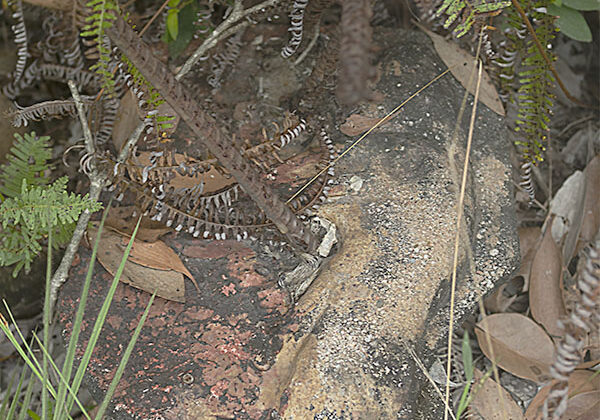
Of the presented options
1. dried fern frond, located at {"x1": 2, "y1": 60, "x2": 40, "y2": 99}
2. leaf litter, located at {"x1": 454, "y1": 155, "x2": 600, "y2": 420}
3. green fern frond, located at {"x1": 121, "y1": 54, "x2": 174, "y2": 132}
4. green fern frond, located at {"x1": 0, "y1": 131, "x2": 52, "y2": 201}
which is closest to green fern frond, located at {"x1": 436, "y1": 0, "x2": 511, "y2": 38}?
green fern frond, located at {"x1": 121, "y1": 54, "x2": 174, "y2": 132}

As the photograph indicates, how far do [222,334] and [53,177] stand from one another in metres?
1.37

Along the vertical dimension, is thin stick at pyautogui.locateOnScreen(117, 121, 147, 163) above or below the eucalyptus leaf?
below

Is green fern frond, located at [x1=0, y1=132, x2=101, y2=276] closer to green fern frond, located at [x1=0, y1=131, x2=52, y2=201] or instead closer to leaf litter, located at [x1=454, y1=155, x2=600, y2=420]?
green fern frond, located at [x1=0, y1=131, x2=52, y2=201]

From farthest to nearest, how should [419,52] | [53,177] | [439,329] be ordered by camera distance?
[53,177]
[419,52]
[439,329]

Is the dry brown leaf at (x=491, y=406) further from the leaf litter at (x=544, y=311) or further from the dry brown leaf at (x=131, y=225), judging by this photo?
the dry brown leaf at (x=131, y=225)

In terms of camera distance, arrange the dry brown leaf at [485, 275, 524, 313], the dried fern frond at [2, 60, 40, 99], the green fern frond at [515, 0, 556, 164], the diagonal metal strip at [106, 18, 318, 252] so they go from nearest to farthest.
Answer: the diagonal metal strip at [106, 18, 318, 252] → the green fern frond at [515, 0, 556, 164] → the dry brown leaf at [485, 275, 524, 313] → the dried fern frond at [2, 60, 40, 99]

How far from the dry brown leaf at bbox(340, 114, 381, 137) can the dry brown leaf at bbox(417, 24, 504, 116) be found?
0.44 meters

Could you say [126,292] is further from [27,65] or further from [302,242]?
[27,65]

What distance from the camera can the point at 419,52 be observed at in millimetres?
2492

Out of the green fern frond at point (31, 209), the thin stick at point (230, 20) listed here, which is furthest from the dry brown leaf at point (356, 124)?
the green fern frond at point (31, 209)

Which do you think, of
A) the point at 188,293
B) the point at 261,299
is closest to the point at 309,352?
the point at 261,299

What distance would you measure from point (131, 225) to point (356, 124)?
0.89 m

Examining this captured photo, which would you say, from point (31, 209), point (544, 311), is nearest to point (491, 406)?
point (544, 311)

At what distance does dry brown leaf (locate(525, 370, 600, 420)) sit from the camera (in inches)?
93.8
